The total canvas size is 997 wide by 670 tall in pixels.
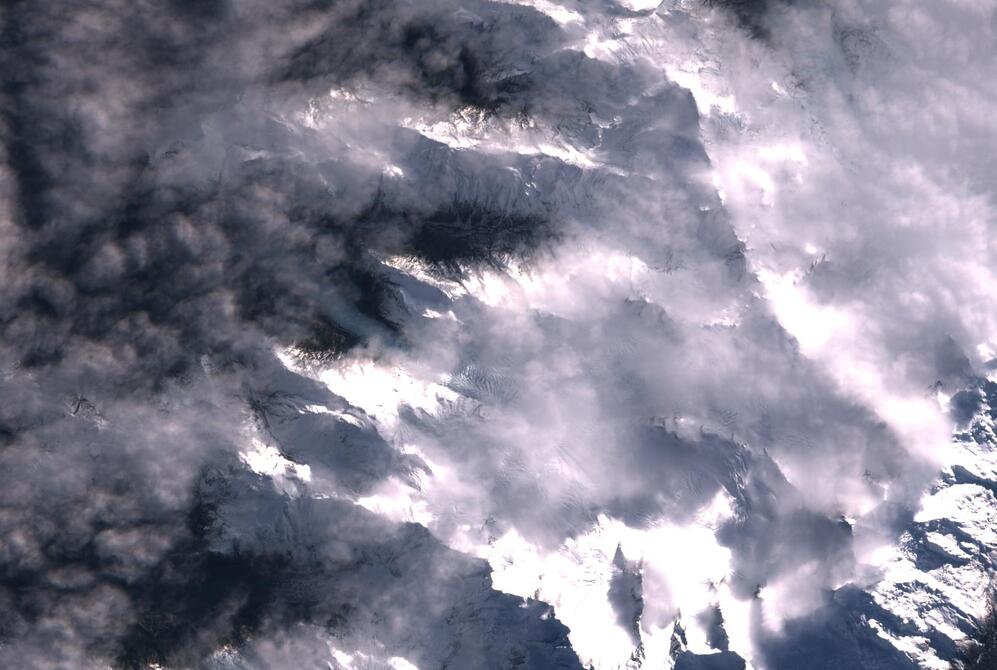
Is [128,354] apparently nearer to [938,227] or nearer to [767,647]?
[767,647]

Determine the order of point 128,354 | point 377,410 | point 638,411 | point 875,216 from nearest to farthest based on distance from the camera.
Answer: point 128,354 < point 377,410 < point 638,411 < point 875,216

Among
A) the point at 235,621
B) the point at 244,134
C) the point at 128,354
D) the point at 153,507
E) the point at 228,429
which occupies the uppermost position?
the point at 244,134

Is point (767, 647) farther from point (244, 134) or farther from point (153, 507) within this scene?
point (244, 134)

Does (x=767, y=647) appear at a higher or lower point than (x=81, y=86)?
lower

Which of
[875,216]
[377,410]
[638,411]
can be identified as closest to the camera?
[377,410]

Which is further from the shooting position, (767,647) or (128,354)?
(767,647)

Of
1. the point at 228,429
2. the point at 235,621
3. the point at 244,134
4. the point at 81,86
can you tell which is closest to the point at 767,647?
the point at 235,621
